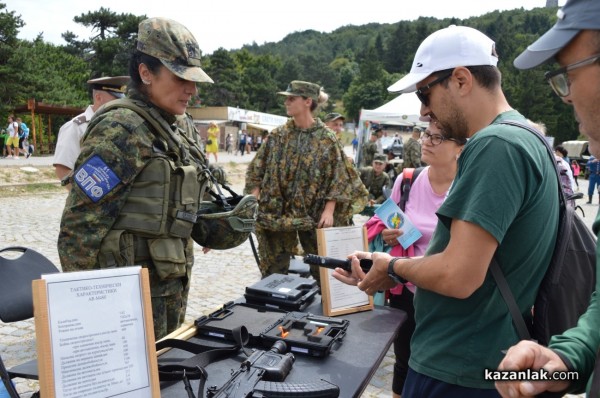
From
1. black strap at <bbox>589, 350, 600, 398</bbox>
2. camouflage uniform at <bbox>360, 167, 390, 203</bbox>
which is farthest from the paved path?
camouflage uniform at <bbox>360, 167, 390, 203</bbox>

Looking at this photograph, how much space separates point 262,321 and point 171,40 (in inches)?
54.7

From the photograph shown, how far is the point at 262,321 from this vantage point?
2115 mm

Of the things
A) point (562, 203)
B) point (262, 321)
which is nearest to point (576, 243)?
point (562, 203)

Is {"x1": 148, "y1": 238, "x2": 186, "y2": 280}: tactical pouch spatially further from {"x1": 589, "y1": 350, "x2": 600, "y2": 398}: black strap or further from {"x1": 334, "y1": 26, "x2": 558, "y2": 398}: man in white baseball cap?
{"x1": 589, "y1": 350, "x2": 600, "y2": 398}: black strap

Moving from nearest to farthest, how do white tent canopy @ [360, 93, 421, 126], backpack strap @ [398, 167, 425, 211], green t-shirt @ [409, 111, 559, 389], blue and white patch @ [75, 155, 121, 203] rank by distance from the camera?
1. green t-shirt @ [409, 111, 559, 389]
2. blue and white patch @ [75, 155, 121, 203]
3. backpack strap @ [398, 167, 425, 211]
4. white tent canopy @ [360, 93, 421, 126]

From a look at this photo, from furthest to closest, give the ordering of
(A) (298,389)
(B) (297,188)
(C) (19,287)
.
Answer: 1. (B) (297,188)
2. (C) (19,287)
3. (A) (298,389)

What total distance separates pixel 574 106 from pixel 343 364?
1.21 metres

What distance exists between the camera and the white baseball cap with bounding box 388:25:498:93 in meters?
1.64

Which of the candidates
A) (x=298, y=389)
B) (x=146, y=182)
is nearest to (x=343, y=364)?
(x=298, y=389)

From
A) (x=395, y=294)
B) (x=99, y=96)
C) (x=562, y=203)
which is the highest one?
(x=99, y=96)

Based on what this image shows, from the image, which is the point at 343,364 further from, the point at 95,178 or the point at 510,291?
the point at 95,178

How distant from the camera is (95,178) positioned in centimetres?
203

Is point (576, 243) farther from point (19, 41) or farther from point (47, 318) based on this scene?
point (19, 41)

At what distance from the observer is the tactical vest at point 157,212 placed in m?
2.16
